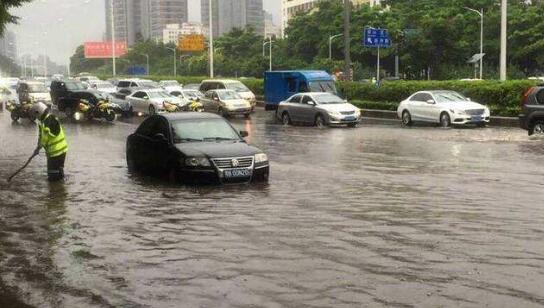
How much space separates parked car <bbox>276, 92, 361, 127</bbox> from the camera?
2930 centimetres

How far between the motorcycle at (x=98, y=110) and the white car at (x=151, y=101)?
2.07m

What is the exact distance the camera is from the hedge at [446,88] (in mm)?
29578

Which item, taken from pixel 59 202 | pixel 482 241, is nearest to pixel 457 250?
pixel 482 241

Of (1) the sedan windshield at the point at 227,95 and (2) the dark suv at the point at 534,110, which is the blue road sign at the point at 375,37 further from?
(2) the dark suv at the point at 534,110

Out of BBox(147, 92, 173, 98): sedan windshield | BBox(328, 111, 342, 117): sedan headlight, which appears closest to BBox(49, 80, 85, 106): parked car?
BBox(147, 92, 173, 98): sedan windshield

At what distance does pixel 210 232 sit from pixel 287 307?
3413mm

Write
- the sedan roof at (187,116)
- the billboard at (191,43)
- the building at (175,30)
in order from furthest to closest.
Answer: the building at (175,30) < the billboard at (191,43) < the sedan roof at (187,116)

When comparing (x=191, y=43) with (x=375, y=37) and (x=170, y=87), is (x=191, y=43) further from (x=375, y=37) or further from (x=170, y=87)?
(x=375, y=37)

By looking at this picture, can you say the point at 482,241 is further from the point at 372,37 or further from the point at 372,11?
the point at 372,11

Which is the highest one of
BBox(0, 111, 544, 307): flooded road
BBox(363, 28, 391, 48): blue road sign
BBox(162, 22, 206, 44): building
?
BBox(162, 22, 206, 44): building

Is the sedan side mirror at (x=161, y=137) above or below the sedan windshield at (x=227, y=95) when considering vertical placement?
below

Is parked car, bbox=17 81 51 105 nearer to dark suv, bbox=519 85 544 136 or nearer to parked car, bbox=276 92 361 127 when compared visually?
parked car, bbox=276 92 361 127

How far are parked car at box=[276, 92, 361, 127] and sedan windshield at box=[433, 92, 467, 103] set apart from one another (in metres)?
3.20

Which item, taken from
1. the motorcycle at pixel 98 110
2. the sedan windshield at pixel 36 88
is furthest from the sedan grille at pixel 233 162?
the sedan windshield at pixel 36 88
